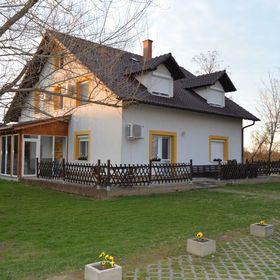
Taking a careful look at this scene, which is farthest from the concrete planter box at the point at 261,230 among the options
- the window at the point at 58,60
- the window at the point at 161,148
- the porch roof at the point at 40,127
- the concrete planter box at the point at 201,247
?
the porch roof at the point at 40,127

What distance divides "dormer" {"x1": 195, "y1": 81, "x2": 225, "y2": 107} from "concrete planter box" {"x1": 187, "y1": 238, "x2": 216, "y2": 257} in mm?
15729

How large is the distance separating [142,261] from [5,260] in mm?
2053

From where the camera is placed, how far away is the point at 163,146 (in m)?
17.9

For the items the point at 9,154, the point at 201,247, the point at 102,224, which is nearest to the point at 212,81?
the point at 9,154

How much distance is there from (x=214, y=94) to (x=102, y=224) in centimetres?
1510

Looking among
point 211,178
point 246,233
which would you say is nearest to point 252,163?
point 211,178

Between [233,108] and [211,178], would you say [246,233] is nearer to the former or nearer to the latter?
[211,178]

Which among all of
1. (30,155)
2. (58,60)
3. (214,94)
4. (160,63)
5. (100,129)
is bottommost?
(30,155)

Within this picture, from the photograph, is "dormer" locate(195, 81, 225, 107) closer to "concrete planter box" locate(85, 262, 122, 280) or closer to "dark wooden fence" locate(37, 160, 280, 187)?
"dark wooden fence" locate(37, 160, 280, 187)

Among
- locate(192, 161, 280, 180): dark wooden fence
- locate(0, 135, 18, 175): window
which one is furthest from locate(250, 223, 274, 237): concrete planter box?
locate(0, 135, 18, 175): window

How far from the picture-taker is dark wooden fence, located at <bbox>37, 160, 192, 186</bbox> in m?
12.8

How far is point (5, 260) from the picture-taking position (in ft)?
17.2

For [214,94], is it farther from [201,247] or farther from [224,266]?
[224,266]

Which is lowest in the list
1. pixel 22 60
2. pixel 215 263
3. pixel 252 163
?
pixel 215 263
